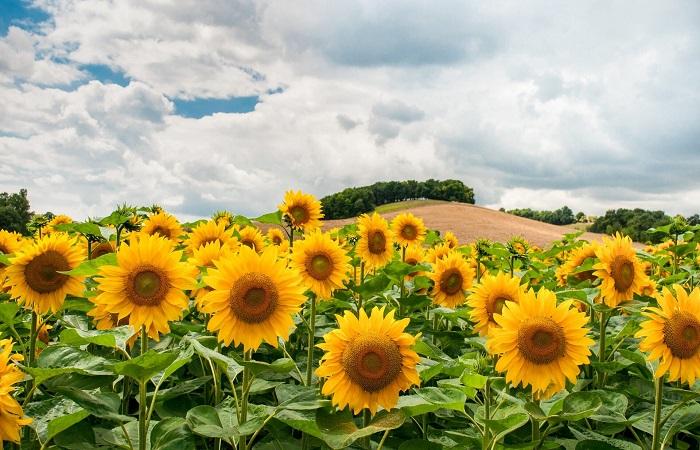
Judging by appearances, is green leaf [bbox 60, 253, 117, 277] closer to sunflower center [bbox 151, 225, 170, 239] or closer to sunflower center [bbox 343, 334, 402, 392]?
sunflower center [bbox 343, 334, 402, 392]

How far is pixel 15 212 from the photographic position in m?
44.2

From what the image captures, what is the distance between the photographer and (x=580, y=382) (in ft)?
14.2

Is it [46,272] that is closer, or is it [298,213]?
[46,272]

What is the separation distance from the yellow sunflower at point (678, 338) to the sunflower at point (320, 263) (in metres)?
2.29

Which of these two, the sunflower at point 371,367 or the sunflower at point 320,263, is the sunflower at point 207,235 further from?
the sunflower at point 371,367

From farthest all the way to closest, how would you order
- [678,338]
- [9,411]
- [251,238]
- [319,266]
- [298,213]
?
1. [251,238]
2. [298,213]
3. [319,266]
4. [678,338]
5. [9,411]

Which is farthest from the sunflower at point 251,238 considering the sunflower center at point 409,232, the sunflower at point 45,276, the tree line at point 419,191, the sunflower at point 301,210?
the tree line at point 419,191

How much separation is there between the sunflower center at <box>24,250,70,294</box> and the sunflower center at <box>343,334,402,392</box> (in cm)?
235

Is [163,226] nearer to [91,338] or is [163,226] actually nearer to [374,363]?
[91,338]

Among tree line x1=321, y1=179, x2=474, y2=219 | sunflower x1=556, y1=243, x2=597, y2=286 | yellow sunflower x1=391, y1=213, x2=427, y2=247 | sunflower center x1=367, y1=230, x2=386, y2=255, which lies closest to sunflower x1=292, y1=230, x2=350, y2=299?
sunflower center x1=367, y1=230, x2=386, y2=255

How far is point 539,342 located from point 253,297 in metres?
1.66

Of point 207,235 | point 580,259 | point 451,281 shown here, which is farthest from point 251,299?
point 580,259

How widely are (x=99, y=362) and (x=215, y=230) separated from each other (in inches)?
132

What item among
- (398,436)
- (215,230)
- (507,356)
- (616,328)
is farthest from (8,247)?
(616,328)
